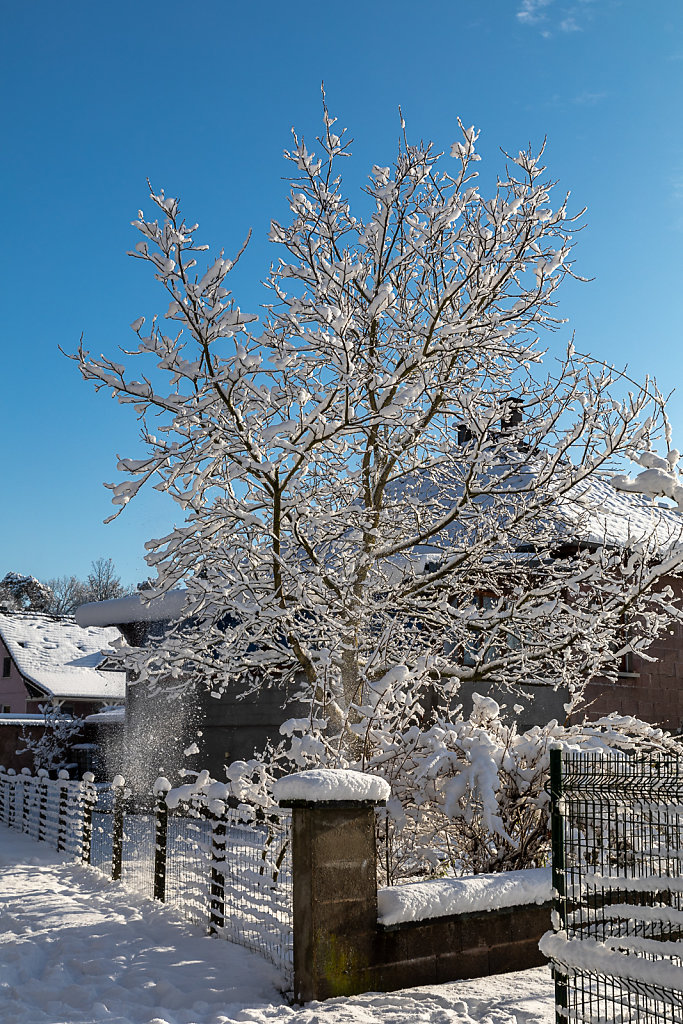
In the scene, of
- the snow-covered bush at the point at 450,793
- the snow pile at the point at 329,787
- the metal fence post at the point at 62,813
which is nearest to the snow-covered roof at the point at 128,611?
the metal fence post at the point at 62,813

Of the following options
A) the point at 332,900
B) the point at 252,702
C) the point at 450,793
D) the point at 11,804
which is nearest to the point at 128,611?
the point at 252,702

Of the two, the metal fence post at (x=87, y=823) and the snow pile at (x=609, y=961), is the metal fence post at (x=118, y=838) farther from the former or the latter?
the snow pile at (x=609, y=961)

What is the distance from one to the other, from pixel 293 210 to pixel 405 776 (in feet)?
19.8

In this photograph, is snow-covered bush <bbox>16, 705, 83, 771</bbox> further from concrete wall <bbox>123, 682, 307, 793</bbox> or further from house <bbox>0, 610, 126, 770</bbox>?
house <bbox>0, 610, 126, 770</bbox>

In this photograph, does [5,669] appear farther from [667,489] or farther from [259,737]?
[667,489]

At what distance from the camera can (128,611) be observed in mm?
16516

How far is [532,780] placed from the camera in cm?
732

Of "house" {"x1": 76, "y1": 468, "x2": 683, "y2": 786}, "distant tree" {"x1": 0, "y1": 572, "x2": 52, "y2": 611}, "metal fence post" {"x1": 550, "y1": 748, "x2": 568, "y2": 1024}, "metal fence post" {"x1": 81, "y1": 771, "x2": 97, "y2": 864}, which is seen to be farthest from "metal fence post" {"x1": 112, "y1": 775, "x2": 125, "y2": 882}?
"distant tree" {"x1": 0, "y1": 572, "x2": 52, "y2": 611}

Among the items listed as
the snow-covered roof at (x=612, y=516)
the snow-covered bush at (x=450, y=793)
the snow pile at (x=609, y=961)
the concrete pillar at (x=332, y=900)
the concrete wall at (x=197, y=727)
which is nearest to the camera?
the snow pile at (x=609, y=961)

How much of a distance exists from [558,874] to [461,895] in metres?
1.34

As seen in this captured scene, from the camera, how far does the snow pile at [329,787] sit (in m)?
5.66

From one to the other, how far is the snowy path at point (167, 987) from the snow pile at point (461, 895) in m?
0.46

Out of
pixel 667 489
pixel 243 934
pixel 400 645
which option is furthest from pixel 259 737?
pixel 667 489

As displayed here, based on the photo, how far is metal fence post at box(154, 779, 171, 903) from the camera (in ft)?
28.1
